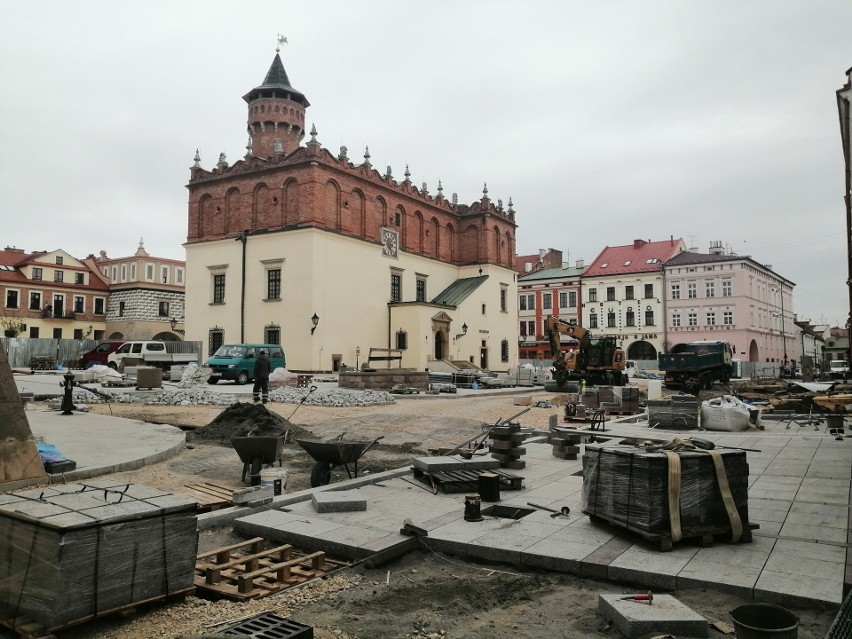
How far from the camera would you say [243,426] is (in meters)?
12.0

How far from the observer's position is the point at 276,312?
35438 mm

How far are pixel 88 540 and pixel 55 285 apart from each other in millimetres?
58661

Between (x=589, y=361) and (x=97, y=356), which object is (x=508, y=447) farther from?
(x=97, y=356)

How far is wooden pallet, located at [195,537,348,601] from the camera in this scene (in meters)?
4.38

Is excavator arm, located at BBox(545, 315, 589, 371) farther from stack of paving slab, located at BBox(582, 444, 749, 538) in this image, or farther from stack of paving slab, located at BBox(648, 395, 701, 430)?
stack of paving slab, located at BBox(582, 444, 749, 538)

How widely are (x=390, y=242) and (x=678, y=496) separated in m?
36.3

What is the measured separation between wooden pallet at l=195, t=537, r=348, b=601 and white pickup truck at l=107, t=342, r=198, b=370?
94.6 feet

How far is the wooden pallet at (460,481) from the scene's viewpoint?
7.31 meters

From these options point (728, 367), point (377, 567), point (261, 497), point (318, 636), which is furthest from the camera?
point (728, 367)

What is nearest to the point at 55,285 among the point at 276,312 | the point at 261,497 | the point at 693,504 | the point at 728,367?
the point at 276,312

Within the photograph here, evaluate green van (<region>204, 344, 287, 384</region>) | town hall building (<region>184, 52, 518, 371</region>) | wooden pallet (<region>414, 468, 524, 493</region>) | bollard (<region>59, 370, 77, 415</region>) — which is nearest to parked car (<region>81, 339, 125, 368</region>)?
town hall building (<region>184, 52, 518, 371</region>)

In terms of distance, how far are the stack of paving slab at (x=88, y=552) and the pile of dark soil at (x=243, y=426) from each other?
743cm

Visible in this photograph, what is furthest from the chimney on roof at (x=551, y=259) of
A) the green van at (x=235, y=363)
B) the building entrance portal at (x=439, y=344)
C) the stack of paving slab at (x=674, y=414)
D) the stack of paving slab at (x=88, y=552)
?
the stack of paving slab at (x=88, y=552)

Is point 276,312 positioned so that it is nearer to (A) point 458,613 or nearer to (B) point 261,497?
(B) point 261,497
